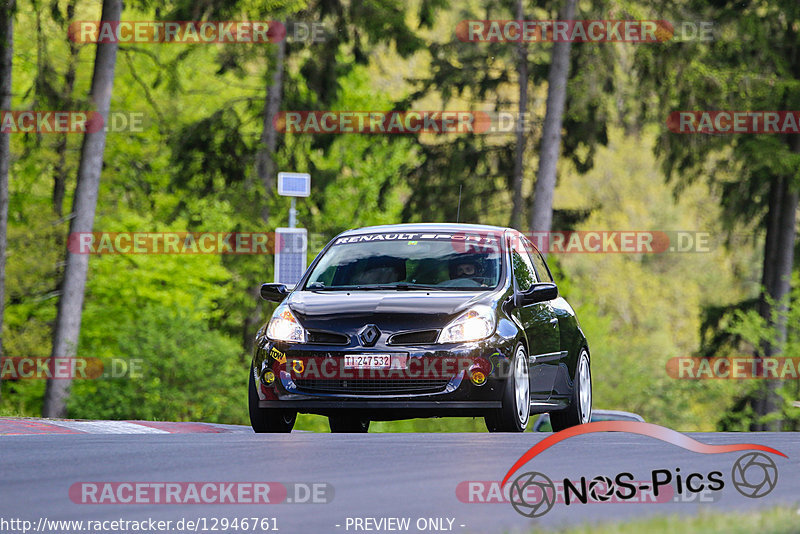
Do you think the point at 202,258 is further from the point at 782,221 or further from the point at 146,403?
the point at 782,221

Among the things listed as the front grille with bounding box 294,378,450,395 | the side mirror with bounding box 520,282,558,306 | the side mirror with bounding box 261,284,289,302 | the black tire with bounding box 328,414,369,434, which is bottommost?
the black tire with bounding box 328,414,369,434

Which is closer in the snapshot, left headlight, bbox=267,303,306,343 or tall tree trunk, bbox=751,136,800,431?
left headlight, bbox=267,303,306,343

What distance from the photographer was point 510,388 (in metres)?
11.0

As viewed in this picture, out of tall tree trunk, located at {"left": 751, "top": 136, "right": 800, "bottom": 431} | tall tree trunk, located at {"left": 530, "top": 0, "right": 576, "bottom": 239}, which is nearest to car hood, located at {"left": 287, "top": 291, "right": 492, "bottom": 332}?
tall tree trunk, located at {"left": 530, "top": 0, "right": 576, "bottom": 239}

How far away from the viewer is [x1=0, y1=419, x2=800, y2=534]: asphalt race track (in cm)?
666

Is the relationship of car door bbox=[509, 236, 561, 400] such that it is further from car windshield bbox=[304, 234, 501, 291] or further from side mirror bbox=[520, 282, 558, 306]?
car windshield bbox=[304, 234, 501, 291]

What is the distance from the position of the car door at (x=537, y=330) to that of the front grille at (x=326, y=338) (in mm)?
1617

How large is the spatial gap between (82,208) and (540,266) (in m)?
13.9

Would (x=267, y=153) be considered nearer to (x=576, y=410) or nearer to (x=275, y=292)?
(x=576, y=410)

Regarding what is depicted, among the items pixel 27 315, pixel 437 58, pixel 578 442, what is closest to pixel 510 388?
pixel 578 442

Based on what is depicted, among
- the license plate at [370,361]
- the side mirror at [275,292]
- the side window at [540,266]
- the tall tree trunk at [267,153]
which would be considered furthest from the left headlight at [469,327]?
the tall tree trunk at [267,153]

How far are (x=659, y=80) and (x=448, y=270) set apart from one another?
17.8 m

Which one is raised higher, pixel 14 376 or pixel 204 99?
pixel 204 99

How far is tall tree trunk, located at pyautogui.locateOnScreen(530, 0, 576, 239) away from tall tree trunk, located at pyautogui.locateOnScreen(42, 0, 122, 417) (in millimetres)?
8638
